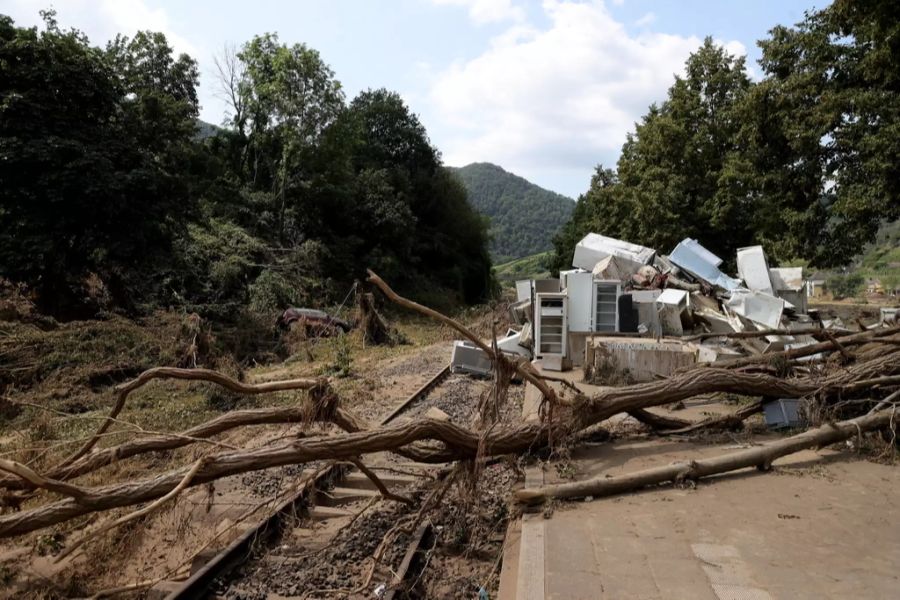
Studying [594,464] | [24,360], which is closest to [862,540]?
[594,464]

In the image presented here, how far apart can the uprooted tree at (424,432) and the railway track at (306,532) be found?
24.5 inches

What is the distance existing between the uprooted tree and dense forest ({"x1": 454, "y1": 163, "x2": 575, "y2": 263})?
108 metres

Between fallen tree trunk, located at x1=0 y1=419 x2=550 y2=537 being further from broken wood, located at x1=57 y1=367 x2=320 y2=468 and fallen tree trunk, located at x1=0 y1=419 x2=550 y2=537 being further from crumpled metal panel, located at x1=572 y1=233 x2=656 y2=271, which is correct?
crumpled metal panel, located at x1=572 y1=233 x2=656 y2=271

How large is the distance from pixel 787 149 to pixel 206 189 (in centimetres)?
2352

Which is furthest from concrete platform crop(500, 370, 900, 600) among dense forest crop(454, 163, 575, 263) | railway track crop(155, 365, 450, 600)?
dense forest crop(454, 163, 575, 263)

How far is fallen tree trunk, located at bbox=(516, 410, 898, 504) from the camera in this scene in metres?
5.46

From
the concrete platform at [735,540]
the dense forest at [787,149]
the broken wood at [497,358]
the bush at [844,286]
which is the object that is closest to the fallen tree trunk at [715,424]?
the concrete platform at [735,540]

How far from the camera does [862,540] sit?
4.64 meters

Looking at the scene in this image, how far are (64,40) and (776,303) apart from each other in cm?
1871

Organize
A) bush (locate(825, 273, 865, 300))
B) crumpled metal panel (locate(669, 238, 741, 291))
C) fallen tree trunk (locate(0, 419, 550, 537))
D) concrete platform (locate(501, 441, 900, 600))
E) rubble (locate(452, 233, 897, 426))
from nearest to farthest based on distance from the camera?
1. concrete platform (locate(501, 441, 900, 600))
2. fallen tree trunk (locate(0, 419, 550, 537))
3. rubble (locate(452, 233, 897, 426))
4. crumpled metal panel (locate(669, 238, 741, 291))
5. bush (locate(825, 273, 865, 300))

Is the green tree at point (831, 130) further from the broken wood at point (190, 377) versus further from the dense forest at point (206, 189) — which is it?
the dense forest at point (206, 189)

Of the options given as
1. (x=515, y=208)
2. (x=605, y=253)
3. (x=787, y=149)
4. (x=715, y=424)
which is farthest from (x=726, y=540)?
(x=515, y=208)

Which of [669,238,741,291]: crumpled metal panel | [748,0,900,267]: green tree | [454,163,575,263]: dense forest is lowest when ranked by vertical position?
[669,238,741,291]: crumpled metal panel

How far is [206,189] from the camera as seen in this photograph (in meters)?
28.3
